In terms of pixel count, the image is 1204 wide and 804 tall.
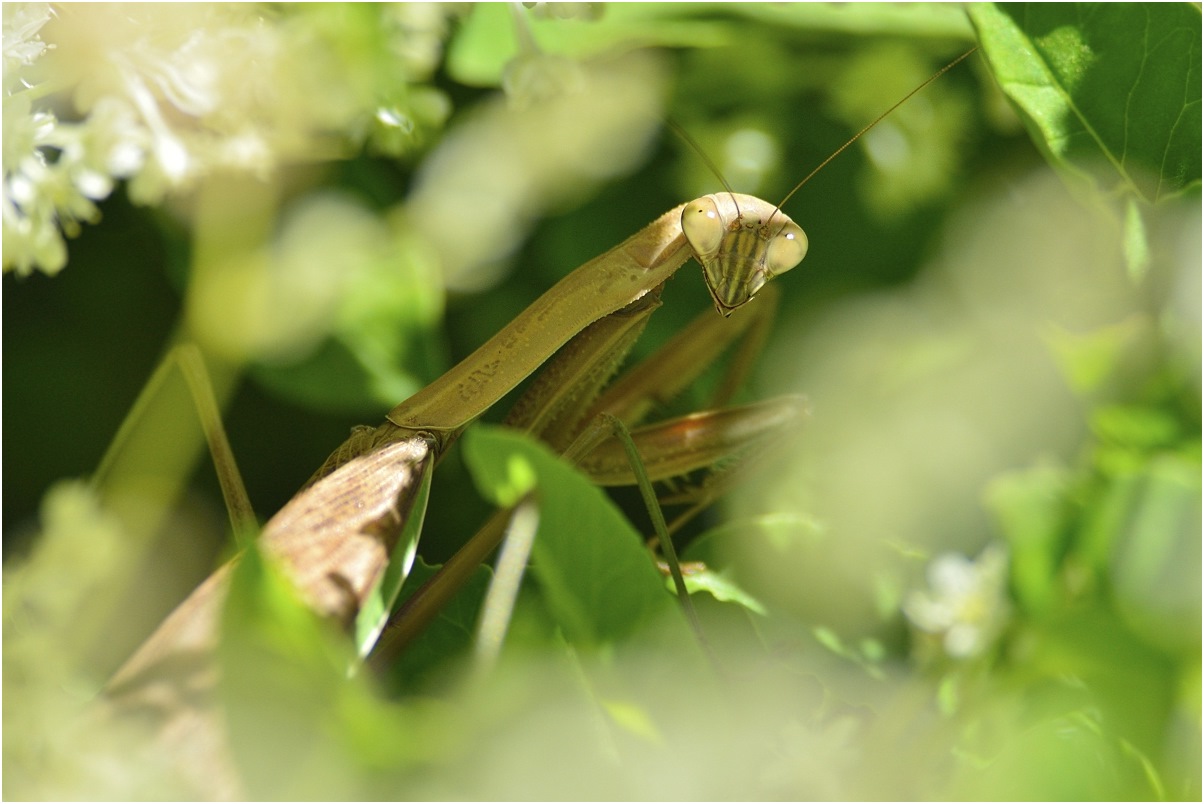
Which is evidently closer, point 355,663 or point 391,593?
point 355,663

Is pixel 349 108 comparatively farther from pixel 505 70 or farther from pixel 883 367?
pixel 883 367

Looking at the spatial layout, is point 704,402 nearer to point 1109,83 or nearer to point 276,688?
point 1109,83

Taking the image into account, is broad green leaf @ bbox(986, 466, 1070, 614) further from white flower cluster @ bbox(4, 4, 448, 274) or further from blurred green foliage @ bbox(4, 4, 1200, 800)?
white flower cluster @ bbox(4, 4, 448, 274)

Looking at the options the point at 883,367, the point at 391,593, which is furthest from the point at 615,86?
the point at 391,593

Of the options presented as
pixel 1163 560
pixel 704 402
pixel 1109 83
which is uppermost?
pixel 1109 83

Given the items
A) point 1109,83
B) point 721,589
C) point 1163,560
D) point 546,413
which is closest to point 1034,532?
point 1163,560

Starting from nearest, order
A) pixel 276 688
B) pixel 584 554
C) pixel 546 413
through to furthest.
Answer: pixel 276 688 < pixel 584 554 < pixel 546 413
